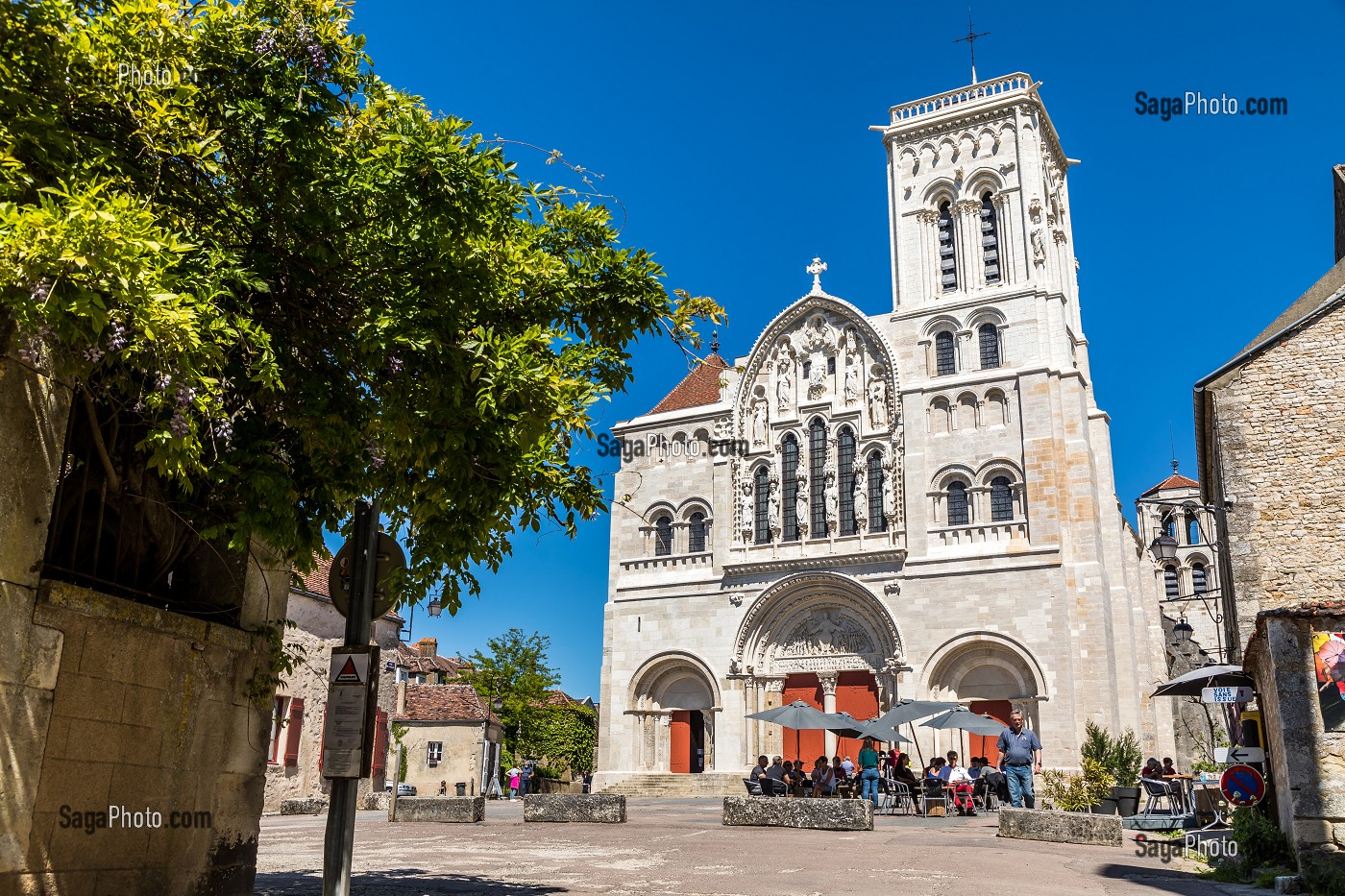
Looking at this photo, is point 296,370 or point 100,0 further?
point 296,370

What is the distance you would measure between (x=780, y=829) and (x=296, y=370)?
11.3m

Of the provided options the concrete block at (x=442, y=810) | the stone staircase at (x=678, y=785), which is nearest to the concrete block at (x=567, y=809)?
the concrete block at (x=442, y=810)

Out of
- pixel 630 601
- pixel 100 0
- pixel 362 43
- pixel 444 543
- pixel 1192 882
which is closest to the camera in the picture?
pixel 100 0

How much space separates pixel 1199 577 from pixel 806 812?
4639 cm

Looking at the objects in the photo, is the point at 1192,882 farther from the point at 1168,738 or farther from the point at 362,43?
the point at 1168,738

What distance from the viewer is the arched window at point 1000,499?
29.1 m

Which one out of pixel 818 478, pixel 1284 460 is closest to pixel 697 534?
pixel 818 478

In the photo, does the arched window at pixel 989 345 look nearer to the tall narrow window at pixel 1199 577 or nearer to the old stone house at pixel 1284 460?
the old stone house at pixel 1284 460

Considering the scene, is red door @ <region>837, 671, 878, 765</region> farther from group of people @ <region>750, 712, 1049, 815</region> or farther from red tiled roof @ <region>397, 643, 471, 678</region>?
red tiled roof @ <region>397, 643, 471, 678</region>

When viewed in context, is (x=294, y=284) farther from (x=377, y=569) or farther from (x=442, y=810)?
(x=442, y=810)

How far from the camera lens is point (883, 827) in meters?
16.1

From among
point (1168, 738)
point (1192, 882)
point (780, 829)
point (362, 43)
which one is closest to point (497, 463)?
point (362, 43)

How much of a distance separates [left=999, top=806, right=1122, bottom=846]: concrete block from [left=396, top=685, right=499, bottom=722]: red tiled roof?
26.7 metres

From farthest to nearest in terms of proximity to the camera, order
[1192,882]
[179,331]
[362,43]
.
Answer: [1192,882] → [362,43] → [179,331]
